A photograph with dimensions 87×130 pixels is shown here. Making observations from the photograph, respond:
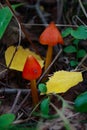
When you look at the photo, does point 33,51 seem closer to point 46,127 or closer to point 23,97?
point 23,97

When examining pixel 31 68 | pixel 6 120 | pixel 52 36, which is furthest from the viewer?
pixel 52 36

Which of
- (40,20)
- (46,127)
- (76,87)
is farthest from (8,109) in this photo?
(40,20)

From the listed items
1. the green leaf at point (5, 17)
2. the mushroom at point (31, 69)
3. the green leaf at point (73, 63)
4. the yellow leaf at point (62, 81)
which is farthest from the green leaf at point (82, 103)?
the green leaf at point (5, 17)

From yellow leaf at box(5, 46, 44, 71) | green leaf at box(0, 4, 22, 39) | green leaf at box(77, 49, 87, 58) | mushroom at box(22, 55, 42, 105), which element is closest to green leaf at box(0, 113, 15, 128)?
mushroom at box(22, 55, 42, 105)

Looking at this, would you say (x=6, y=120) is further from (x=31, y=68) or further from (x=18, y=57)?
(x=18, y=57)

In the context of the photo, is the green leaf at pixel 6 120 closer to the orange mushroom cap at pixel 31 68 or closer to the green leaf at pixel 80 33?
the orange mushroom cap at pixel 31 68

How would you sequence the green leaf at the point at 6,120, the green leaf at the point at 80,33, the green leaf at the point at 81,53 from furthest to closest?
the green leaf at the point at 81,53 < the green leaf at the point at 80,33 < the green leaf at the point at 6,120

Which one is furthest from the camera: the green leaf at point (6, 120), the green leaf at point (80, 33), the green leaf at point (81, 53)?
the green leaf at point (81, 53)

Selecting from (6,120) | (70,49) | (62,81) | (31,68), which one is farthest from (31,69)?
(70,49)

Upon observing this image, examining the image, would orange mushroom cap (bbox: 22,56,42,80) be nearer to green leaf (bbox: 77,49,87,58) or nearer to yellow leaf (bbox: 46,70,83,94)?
yellow leaf (bbox: 46,70,83,94)
